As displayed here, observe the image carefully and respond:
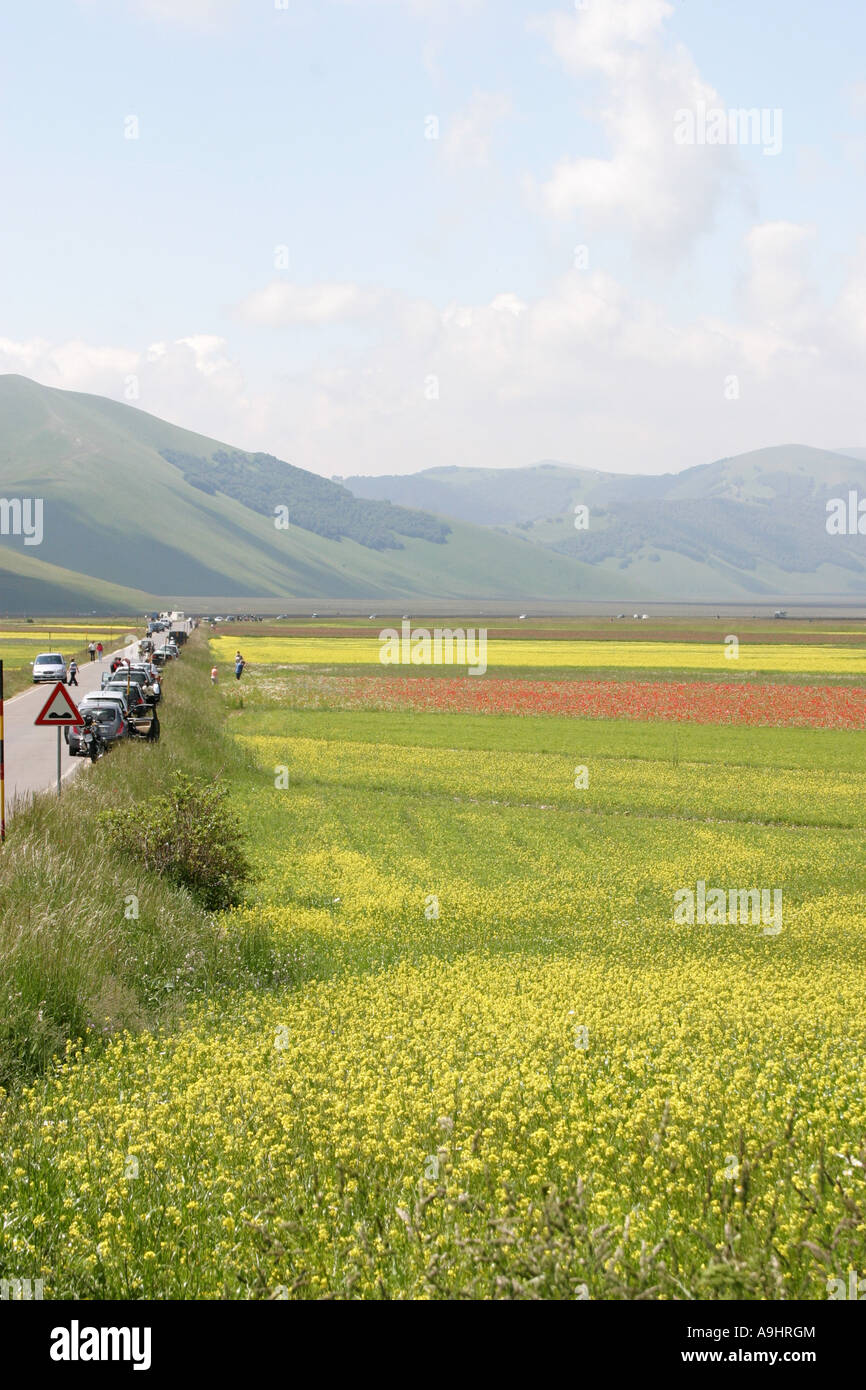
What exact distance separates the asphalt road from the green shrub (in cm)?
198

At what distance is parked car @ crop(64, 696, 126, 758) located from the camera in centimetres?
3788

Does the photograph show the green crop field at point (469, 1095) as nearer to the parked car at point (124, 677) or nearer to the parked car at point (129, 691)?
the parked car at point (129, 691)

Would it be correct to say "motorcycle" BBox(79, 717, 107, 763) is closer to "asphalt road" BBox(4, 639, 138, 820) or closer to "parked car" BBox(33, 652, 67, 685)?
"asphalt road" BBox(4, 639, 138, 820)

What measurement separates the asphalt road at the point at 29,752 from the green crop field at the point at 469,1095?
14.3 feet

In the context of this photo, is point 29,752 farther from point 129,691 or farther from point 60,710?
point 60,710

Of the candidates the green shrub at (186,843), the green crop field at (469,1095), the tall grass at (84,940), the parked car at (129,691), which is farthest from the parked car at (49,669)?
the green shrub at (186,843)

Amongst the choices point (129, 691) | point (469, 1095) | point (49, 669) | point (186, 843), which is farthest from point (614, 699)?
point (469, 1095)

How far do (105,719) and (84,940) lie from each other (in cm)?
2792

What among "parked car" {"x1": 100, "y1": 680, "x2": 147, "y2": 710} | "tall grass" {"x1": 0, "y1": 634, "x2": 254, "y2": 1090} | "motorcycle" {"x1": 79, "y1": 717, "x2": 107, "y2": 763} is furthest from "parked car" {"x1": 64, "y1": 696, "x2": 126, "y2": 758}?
"tall grass" {"x1": 0, "y1": 634, "x2": 254, "y2": 1090}

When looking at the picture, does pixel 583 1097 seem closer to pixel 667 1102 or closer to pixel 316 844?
pixel 667 1102

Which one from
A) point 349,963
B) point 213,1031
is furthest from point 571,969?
point 213,1031

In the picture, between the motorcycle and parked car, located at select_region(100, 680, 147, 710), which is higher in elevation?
parked car, located at select_region(100, 680, 147, 710)

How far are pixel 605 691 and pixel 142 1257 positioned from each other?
65.8m
